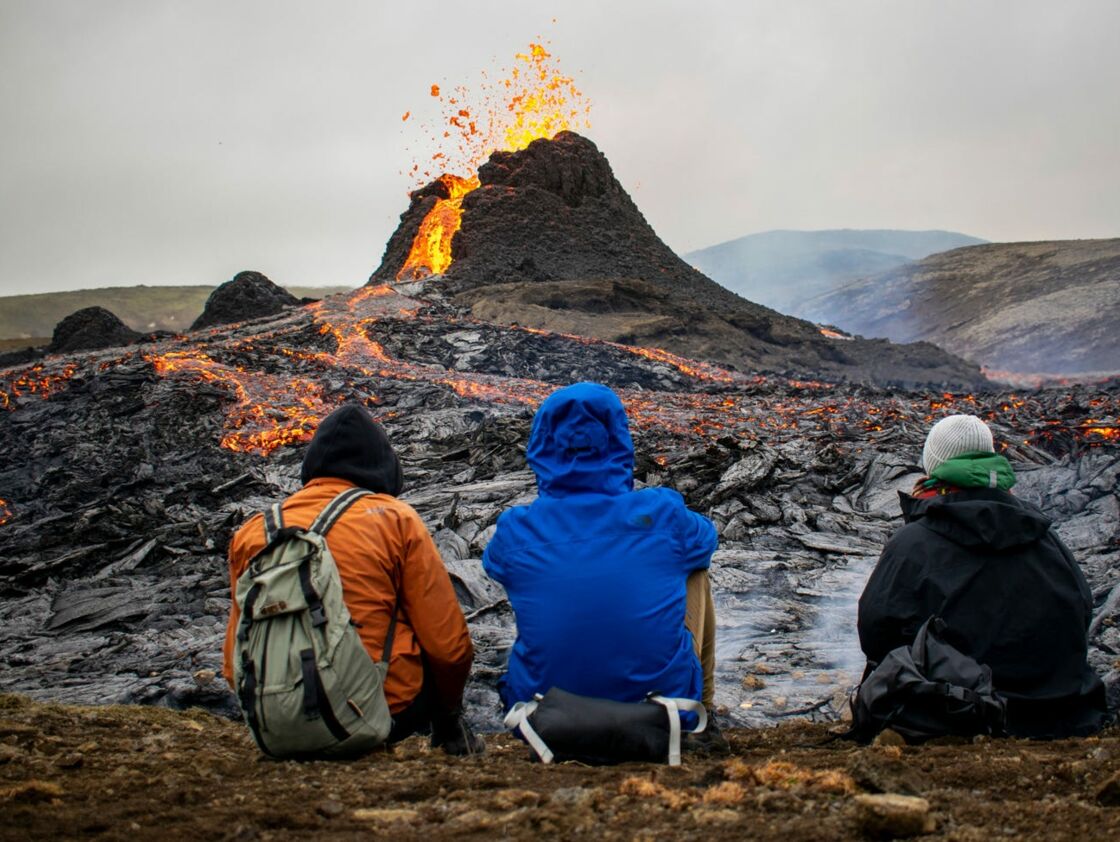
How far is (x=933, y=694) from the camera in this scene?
11.3 ft

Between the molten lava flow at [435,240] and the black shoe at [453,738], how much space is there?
42926mm

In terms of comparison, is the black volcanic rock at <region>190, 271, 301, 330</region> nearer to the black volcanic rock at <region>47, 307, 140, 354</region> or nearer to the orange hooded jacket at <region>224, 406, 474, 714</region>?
the black volcanic rock at <region>47, 307, 140, 354</region>

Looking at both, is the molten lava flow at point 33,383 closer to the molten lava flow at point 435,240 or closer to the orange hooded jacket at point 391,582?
the orange hooded jacket at point 391,582

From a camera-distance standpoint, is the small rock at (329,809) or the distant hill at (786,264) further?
the distant hill at (786,264)

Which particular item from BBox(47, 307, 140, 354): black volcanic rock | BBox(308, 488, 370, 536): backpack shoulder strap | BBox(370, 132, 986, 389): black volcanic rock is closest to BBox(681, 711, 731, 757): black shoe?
BBox(308, 488, 370, 536): backpack shoulder strap

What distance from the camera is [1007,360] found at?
4809 centimetres

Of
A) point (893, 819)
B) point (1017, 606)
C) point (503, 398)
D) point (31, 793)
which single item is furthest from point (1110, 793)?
point (503, 398)

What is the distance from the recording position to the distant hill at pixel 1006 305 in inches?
1817

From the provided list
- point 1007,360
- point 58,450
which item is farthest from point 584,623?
point 1007,360

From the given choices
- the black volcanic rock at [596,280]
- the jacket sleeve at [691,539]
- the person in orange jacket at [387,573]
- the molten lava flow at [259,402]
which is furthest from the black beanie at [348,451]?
the black volcanic rock at [596,280]

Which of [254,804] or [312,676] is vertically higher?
[312,676]

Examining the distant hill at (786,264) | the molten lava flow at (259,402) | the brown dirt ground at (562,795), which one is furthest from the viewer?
the distant hill at (786,264)

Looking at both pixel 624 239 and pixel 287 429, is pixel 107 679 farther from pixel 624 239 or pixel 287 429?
pixel 624 239

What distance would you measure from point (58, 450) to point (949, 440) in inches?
713
